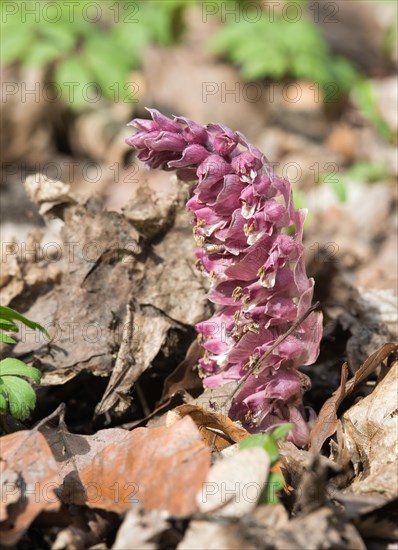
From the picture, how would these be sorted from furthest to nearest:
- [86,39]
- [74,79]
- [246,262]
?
[86,39] < [74,79] < [246,262]

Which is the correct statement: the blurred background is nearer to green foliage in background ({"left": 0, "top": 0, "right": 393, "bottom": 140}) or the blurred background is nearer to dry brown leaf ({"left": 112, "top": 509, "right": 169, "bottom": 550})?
green foliage in background ({"left": 0, "top": 0, "right": 393, "bottom": 140})

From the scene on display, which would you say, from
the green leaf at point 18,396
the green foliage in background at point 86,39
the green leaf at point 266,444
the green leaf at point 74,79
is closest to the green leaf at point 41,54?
the green foliage in background at point 86,39

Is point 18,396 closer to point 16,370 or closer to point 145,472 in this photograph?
point 16,370

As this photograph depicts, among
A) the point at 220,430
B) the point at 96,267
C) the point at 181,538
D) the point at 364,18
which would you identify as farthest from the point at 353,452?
the point at 364,18

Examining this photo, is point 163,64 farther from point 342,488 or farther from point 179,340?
point 342,488

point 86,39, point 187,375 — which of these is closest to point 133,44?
point 86,39
